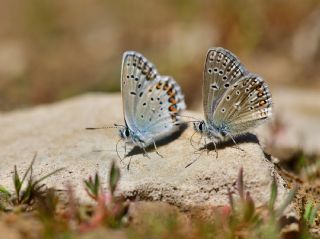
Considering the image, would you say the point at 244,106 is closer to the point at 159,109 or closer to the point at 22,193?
the point at 159,109

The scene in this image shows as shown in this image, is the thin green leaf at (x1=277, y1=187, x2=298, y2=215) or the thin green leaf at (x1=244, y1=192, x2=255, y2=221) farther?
the thin green leaf at (x1=277, y1=187, x2=298, y2=215)

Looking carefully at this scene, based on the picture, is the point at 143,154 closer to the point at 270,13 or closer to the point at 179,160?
the point at 179,160

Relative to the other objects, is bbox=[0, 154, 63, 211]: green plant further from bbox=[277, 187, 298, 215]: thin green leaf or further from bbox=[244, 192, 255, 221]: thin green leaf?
bbox=[277, 187, 298, 215]: thin green leaf

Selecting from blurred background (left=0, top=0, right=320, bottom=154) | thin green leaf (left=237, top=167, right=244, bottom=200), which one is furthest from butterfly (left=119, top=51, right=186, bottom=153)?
blurred background (left=0, top=0, right=320, bottom=154)

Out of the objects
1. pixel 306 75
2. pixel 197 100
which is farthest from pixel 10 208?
pixel 306 75

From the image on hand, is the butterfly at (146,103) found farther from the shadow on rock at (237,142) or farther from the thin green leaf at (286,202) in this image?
the thin green leaf at (286,202)

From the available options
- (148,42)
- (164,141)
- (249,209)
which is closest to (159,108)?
(164,141)
